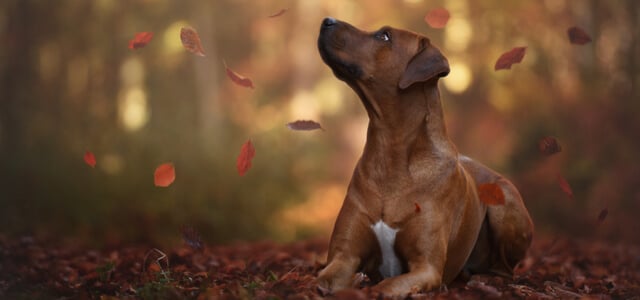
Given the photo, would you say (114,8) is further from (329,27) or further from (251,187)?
(329,27)

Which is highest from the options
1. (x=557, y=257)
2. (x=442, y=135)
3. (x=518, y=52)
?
(x=518, y=52)

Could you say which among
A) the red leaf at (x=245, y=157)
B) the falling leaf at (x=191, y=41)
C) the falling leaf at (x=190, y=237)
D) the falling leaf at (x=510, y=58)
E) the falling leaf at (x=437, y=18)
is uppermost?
the falling leaf at (x=437, y=18)

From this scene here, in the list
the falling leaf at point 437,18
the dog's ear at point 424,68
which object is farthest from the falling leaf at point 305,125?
the falling leaf at point 437,18

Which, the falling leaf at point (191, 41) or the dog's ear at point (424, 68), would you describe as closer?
the dog's ear at point (424, 68)

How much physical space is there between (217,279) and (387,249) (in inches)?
46.6

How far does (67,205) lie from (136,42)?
5.73 metres

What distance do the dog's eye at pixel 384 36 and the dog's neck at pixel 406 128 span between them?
33cm

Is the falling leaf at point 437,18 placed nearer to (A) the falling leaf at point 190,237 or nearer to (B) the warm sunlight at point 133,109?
(A) the falling leaf at point 190,237

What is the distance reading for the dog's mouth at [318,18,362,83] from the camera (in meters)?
4.25

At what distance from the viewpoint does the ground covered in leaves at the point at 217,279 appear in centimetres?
417

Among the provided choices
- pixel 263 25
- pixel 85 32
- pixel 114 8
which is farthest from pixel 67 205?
pixel 263 25

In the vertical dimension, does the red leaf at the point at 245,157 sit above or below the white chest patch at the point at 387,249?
above

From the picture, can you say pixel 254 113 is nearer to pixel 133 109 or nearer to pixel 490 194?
pixel 133 109

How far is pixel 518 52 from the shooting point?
5113 mm
